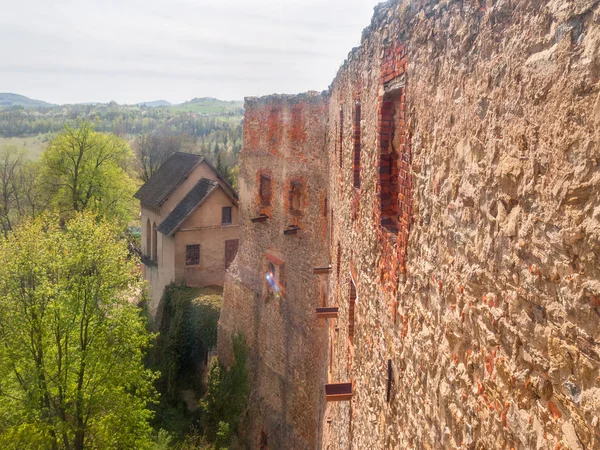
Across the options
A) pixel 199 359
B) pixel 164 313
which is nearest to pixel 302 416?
pixel 199 359

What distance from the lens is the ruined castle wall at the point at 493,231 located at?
1905mm

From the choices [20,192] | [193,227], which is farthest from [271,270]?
[20,192]

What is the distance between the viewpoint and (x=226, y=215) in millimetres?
23984

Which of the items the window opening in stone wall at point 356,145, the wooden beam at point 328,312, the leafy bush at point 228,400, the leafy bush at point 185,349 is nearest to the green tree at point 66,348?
the leafy bush at point 228,400

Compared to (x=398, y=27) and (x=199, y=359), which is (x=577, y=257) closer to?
(x=398, y=27)

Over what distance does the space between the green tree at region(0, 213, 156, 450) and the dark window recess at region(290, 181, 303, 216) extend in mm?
5502

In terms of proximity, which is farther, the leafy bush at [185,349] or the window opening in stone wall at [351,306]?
the leafy bush at [185,349]

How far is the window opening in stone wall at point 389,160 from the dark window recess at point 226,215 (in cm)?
1912

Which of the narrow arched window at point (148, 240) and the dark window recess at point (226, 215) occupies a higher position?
the dark window recess at point (226, 215)

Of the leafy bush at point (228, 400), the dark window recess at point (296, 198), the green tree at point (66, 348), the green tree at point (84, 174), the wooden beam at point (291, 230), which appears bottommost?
the leafy bush at point (228, 400)

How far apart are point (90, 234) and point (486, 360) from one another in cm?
1468

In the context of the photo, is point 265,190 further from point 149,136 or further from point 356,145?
point 149,136

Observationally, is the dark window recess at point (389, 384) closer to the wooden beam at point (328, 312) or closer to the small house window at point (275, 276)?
the wooden beam at point (328, 312)

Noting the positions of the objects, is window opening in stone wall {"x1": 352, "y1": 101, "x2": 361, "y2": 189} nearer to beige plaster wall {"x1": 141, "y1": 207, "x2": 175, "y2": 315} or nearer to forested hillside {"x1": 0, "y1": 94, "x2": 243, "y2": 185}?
beige plaster wall {"x1": 141, "y1": 207, "x2": 175, "y2": 315}
